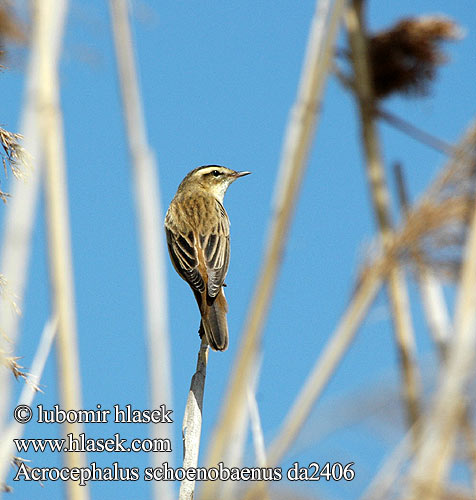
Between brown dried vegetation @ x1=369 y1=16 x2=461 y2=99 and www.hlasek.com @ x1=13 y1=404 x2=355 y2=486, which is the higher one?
brown dried vegetation @ x1=369 y1=16 x2=461 y2=99

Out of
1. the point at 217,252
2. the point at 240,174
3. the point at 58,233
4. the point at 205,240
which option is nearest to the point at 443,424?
the point at 58,233

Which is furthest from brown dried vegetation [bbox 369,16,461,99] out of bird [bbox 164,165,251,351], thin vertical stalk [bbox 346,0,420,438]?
bird [bbox 164,165,251,351]

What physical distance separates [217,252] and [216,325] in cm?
120

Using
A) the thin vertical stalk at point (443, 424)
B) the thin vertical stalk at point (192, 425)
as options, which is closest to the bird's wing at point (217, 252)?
the thin vertical stalk at point (192, 425)

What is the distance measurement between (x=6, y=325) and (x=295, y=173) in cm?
71

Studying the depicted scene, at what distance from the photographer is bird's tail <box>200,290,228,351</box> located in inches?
150

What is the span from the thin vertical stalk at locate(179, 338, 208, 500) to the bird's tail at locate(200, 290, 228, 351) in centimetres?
68

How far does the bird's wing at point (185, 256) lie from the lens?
4.74 m

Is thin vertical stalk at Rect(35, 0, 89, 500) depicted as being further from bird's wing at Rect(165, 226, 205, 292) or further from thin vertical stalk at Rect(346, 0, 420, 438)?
bird's wing at Rect(165, 226, 205, 292)

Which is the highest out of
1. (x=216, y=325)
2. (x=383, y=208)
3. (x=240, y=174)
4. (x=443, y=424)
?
(x=240, y=174)

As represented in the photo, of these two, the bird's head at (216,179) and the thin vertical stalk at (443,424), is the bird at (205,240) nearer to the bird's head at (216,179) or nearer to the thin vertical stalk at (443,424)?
the bird's head at (216,179)

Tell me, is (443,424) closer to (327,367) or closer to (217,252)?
(327,367)

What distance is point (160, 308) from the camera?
171 cm

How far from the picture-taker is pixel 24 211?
149 cm
